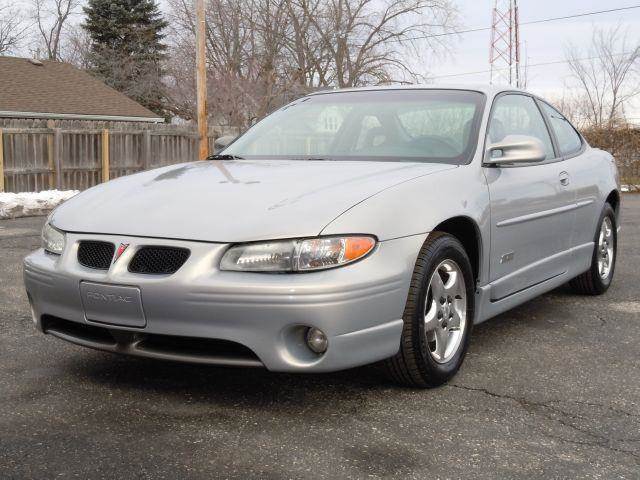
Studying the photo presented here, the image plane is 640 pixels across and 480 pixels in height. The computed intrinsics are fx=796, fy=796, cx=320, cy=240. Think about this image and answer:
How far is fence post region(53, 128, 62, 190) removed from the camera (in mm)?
16562

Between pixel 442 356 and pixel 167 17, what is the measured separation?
38.8 metres

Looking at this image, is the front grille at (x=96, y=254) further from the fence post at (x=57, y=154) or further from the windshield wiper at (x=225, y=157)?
the fence post at (x=57, y=154)

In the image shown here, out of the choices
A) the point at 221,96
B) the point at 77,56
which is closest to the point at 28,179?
the point at 221,96

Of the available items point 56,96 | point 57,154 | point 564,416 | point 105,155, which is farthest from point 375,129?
point 56,96

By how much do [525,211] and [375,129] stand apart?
36.8 inches

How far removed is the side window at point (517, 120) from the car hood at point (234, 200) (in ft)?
2.38

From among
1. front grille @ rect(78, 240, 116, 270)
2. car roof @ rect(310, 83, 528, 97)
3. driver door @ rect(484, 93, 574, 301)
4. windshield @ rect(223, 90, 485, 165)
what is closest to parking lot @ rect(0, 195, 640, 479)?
driver door @ rect(484, 93, 574, 301)

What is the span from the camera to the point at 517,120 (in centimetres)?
481

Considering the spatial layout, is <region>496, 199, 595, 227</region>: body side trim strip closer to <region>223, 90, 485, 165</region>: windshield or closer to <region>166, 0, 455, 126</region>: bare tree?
<region>223, 90, 485, 165</region>: windshield

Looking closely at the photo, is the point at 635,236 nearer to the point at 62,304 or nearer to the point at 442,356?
the point at 442,356

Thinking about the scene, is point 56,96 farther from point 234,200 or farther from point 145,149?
point 234,200

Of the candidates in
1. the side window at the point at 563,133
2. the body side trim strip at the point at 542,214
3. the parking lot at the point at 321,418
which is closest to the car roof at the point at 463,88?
the side window at the point at 563,133

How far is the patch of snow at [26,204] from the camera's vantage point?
12.4m

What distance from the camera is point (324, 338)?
3.06 m
